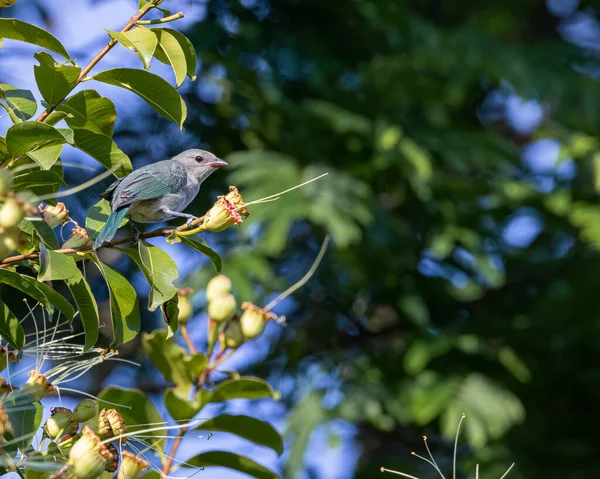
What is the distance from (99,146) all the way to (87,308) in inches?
12.4

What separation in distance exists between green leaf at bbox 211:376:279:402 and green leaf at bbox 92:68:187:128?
2.59 ft

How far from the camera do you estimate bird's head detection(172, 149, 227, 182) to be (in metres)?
2.23

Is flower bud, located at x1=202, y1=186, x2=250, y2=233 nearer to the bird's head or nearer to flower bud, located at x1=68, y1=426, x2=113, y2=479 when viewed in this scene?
flower bud, located at x1=68, y1=426, x2=113, y2=479

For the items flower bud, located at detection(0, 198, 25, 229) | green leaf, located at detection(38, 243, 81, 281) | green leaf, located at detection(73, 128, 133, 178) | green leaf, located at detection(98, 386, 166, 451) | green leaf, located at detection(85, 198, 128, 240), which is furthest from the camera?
green leaf, located at detection(98, 386, 166, 451)

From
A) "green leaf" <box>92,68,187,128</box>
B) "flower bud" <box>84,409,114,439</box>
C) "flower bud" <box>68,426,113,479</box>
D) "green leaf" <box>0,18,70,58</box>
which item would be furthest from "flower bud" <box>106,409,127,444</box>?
"green leaf" <box>0,18,70,58</box>

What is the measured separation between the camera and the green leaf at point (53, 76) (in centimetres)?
158

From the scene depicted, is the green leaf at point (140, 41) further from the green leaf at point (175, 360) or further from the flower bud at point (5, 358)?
the green leaf at point (175, 360)

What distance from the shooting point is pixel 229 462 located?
2.21m

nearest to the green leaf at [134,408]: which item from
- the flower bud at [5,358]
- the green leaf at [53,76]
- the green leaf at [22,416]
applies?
the flower bud at [5,358]

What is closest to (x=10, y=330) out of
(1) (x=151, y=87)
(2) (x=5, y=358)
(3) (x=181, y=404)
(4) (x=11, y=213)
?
(2) (x=5, y=358)

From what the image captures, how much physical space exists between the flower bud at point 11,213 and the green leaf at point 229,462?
1.08 metres

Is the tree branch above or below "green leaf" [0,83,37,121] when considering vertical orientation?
below

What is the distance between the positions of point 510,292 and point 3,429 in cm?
457

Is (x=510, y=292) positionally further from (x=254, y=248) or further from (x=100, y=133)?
(x=100, y=133)
